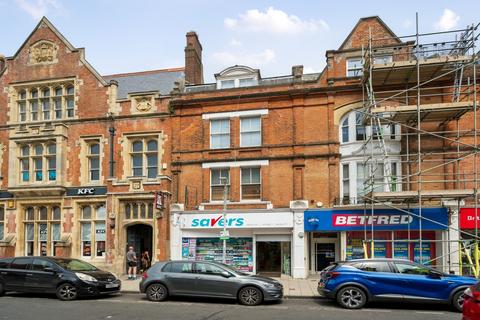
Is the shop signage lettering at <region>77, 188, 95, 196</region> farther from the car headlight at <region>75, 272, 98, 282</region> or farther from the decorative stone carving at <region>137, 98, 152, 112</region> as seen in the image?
the car headlight at <region>75, 272, 98, 282</region>

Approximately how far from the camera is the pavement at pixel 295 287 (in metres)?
14.8

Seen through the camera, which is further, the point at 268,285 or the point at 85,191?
the point at 85,191

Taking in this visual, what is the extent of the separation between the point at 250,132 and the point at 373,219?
7.11 m

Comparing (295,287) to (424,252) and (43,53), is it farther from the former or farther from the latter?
(43,53)

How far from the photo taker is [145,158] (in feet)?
74.6

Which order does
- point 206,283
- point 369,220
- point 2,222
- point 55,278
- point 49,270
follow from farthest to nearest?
point 2,222, point 369,220, point 49,270, point 55,278, point 206,283

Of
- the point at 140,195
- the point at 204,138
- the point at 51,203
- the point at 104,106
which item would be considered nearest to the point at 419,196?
the point at 204,138

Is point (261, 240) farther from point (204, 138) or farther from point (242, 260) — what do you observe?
point (204, 138)

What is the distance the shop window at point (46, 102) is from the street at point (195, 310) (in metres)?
12.5

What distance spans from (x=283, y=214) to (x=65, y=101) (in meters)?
13.5

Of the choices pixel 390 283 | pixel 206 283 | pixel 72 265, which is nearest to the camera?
pixel 390 283

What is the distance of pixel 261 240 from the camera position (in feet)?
68.1

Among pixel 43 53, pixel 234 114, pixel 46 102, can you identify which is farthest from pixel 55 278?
pixel 43 53

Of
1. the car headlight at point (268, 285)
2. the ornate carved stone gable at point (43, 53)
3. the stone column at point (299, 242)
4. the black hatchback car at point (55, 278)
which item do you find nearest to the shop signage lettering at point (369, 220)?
the stone column at point (299, 242)
